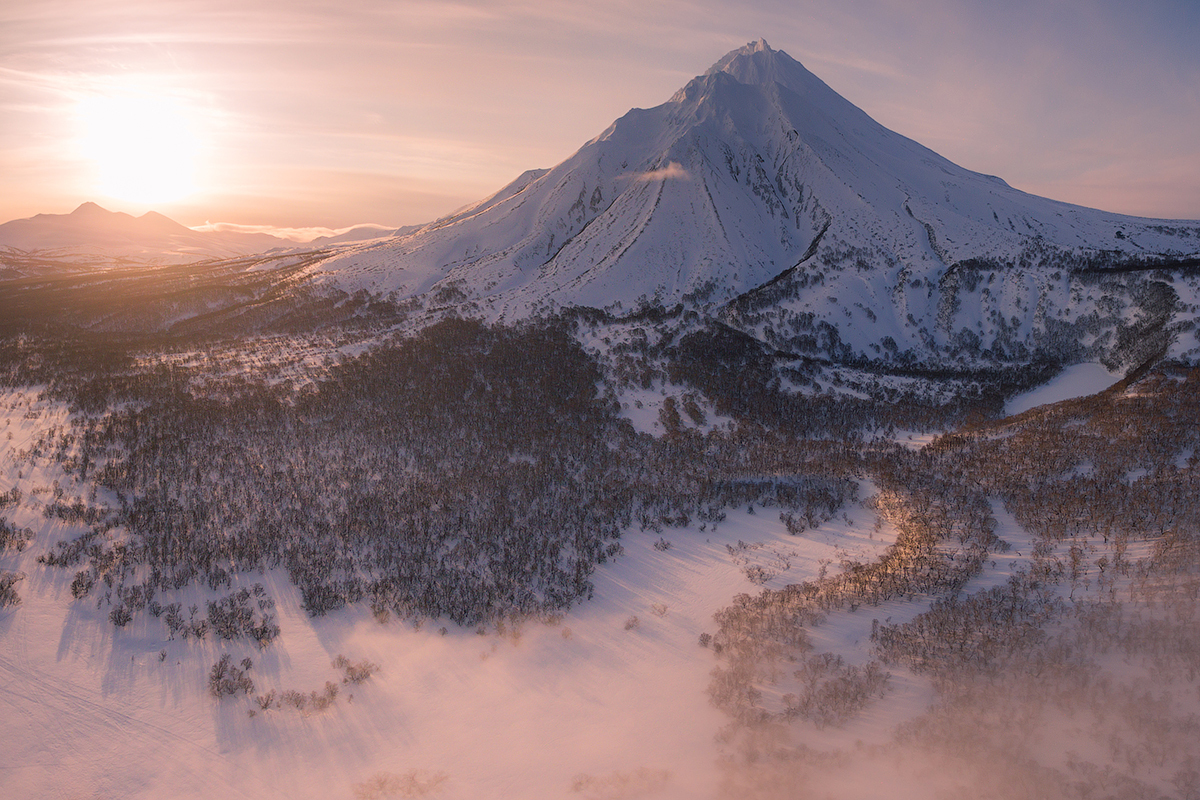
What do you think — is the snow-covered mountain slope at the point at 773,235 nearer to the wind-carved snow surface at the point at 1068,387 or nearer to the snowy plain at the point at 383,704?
the wind-carved snow surface at the point at 1068,387

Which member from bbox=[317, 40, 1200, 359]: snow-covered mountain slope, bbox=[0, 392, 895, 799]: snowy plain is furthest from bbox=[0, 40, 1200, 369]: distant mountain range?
bbox=[0, 392, 895, 799]: snowy plain

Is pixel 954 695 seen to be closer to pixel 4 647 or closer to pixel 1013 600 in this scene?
pixel 1013 600

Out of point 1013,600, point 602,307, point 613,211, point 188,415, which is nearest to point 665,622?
point 1013,600

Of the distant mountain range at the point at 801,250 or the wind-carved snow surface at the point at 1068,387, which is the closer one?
the wind-carved snow surface at the point at 1068,387

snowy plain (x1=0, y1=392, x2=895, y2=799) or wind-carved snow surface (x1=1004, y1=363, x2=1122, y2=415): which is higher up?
wind-carved snow surface (x1=1004, y1=363, x2=1122, y2=415)

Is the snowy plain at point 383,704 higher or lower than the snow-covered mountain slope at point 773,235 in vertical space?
lower

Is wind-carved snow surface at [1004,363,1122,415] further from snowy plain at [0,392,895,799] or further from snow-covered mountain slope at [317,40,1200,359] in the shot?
snowy plain at [0,392,895,799]

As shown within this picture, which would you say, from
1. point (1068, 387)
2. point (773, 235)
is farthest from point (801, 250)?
point (1068, 387)

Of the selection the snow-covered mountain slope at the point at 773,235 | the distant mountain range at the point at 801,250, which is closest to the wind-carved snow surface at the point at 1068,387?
the distant mountain range at the point at 801,250

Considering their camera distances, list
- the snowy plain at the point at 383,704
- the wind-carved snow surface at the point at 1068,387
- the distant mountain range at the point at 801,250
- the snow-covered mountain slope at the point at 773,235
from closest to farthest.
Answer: the snowy plain at the point at 383,704 → the wind-carved snow surface at the point at 1068,387 → the distant mountain range at the point at 801,250 → the snow-covered mountain slope at the point at 773,235
